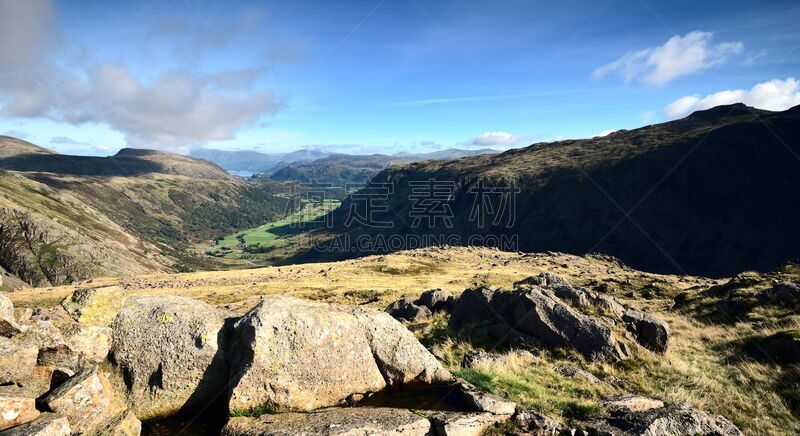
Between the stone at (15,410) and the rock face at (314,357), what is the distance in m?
3.89

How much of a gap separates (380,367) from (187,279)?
311ft

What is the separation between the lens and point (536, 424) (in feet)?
31.7

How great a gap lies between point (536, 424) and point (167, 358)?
10.1 m

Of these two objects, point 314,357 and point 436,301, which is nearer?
point 314,357

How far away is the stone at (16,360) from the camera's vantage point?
330 inches

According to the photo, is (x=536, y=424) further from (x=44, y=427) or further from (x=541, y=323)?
(x=44, y=427)

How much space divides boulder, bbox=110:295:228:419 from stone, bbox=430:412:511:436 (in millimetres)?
6100

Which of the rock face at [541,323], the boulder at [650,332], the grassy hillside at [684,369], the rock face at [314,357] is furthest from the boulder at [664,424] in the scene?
the boulder at [650,332]

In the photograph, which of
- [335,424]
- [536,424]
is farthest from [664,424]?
[335,424]

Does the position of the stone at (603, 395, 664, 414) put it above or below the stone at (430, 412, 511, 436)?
below

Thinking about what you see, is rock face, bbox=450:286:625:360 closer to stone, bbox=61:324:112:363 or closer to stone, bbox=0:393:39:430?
stone, bbox=61:324:112:363

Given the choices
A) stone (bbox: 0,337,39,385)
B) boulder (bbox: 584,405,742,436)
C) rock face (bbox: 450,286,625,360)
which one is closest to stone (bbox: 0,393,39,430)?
stone (bbox: 0,337,39,385)

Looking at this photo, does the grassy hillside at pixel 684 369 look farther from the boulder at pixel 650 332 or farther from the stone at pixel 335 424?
the stone at pixel 335 424

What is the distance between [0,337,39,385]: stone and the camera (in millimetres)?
8375
